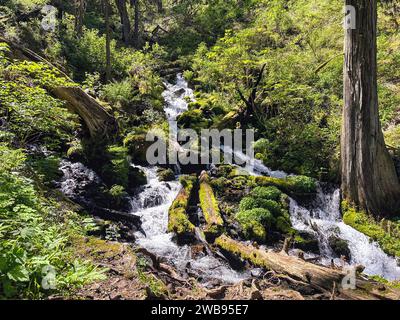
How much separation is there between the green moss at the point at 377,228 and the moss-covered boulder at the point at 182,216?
5005 millimetres

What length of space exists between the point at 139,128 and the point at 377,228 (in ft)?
32.3

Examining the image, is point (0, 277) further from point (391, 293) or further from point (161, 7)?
point (161, 7)

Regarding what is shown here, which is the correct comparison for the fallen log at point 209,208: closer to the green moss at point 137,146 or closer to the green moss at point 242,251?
the green moss at point 242,251

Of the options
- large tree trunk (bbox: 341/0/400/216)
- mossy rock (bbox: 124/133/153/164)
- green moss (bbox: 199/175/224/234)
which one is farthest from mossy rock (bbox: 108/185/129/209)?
large tree trunk (bbox: 341/0/400/216)

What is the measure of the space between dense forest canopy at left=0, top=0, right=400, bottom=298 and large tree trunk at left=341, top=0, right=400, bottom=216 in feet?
0.83

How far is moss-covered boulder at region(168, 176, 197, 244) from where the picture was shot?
866 centimetres

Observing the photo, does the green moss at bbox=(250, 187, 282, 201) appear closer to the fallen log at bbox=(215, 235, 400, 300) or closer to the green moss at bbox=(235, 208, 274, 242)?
the green moss at bbox=(235, 208, 274, 242)

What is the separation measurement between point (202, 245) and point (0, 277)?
559 cm

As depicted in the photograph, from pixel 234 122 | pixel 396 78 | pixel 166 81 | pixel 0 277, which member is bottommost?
pixel 0 277

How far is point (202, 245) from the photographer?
8117 mm

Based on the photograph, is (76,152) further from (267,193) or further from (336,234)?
(336,234)

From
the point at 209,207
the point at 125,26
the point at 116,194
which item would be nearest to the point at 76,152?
the point at 116,194

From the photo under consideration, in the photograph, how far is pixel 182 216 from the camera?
9.21m
